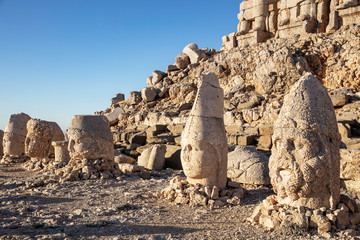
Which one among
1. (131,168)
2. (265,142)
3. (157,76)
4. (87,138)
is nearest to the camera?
(87,138)

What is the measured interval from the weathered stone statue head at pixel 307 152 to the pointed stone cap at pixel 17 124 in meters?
11.8

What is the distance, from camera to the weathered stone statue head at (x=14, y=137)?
42.4ft

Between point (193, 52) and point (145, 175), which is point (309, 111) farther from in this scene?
point (193, 52)

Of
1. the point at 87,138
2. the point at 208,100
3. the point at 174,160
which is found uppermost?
the point at 208,100

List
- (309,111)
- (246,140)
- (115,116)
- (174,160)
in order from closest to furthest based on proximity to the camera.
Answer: (309,111) → (174,160) → (246,140) → (115,116)

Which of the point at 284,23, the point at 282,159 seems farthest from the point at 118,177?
the point at 284,23

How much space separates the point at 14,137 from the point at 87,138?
6.28 meters

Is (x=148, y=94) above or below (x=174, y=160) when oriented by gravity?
above

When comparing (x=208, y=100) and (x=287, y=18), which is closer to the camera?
(x=208, y=100)

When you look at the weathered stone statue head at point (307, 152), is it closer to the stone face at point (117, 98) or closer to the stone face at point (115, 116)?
the stone face at point (115, 116)

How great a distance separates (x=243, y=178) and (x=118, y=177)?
3347 mm

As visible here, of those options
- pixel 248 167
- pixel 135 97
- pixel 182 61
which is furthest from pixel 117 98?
pixel 248 167

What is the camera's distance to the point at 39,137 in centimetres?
1153

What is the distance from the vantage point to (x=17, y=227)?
4.71 m
